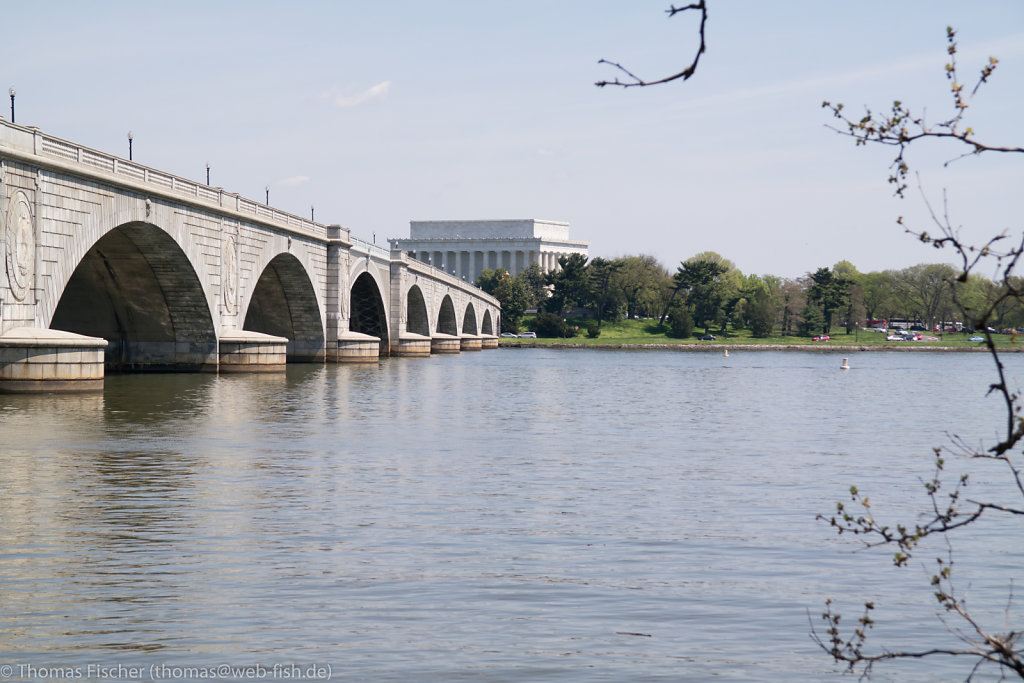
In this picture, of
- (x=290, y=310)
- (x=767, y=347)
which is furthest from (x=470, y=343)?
(x=290, y=310)

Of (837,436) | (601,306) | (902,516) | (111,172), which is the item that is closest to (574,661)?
(902,516)

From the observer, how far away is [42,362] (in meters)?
33.6

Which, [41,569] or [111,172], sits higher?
[111,172]

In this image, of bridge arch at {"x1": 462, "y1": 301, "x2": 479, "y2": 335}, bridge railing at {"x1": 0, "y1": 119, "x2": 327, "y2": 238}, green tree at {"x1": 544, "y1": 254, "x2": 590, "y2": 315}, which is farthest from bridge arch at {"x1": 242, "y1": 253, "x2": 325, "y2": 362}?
green tree at {"x1": 544, "y1": 254, "x2": 590, "y2": 315}

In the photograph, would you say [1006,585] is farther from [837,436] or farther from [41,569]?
[837,436]

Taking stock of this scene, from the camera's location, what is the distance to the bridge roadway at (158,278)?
112 ft

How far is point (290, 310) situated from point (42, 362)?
36.2m

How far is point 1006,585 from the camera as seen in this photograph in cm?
1254

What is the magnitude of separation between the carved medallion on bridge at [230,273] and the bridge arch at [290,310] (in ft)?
33.4

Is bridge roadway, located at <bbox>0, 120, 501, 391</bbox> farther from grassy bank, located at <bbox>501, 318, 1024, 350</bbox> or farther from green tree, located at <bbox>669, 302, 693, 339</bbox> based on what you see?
green tree, located at <bbox>669, 302, 693, 339</bbox>

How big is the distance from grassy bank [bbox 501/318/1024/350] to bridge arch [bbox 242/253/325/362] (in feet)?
277

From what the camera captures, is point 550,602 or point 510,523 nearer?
point 550,602

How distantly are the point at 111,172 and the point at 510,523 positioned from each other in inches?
1202

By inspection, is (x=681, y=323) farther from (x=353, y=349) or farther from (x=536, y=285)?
(x=353, y=349)
